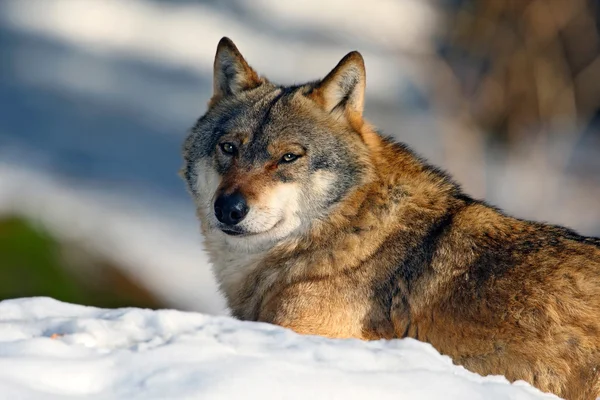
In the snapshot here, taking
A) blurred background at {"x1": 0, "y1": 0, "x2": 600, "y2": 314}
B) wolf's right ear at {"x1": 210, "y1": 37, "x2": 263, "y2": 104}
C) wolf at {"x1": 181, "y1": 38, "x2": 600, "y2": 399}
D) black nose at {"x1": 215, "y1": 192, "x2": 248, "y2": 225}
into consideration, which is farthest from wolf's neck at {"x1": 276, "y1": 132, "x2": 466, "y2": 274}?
blurred background at {"x1": 0, "y1": 0, "x2": 600, "y2": 314}

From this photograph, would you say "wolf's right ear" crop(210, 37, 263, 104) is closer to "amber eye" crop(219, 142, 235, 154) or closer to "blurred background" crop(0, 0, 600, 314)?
"amber eye" crop(219, 142, 235, 154)

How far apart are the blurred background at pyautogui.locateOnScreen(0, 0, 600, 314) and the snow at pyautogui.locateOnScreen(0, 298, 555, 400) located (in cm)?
762

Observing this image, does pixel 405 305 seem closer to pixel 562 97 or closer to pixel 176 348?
pixel 176 348

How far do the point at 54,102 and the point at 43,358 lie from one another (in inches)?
419

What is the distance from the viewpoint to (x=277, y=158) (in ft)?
17.4

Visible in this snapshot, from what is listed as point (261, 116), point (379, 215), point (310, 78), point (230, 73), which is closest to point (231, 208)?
point (261, 116)

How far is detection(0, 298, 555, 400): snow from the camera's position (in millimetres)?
3092

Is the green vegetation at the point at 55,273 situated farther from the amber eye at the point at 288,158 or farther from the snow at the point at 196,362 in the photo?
the snow at the point at 196,362

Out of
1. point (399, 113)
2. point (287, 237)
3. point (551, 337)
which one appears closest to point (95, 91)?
point (399, 113)

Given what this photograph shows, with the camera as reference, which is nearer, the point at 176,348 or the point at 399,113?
the point at 176,348

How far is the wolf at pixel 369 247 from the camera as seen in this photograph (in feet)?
15.3

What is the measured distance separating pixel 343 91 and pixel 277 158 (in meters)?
0.67

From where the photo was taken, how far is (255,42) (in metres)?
15.4

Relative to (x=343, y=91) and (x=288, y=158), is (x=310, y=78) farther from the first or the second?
(x=288, y=158)
